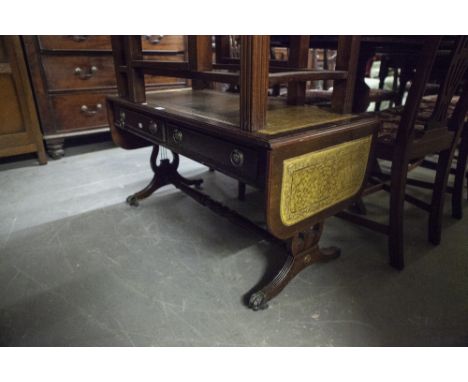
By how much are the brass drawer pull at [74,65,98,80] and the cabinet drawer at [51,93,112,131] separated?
13cm

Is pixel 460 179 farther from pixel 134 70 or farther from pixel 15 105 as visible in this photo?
pixel 15 105

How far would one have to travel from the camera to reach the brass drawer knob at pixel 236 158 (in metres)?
1.00

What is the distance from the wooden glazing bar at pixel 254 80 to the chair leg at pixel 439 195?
95 cm

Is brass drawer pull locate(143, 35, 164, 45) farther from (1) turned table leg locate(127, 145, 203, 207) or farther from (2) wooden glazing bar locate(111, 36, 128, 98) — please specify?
(2) wooden glazing bar locate(111, 36, 128, 98)

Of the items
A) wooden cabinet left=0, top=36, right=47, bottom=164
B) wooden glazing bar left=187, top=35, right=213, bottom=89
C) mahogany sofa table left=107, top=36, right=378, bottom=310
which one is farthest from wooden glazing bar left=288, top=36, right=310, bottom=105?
wooden cabinet left=0, top=36, right=47, bottom=164

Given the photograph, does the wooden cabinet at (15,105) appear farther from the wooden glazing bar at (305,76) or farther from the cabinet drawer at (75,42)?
the wooden glazing bar at (305,76)

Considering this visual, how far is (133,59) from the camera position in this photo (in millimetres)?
1408

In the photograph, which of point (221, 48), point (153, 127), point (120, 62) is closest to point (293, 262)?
point (153, 127)

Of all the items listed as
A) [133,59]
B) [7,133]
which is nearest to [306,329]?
[133,59]

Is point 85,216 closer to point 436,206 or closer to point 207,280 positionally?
point 207,280

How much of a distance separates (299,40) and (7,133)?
84.9 inches

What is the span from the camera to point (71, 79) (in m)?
2.55

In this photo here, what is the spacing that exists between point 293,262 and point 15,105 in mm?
2230

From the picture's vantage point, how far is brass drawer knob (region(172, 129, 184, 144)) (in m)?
1.23
